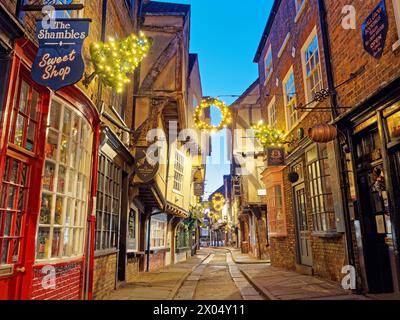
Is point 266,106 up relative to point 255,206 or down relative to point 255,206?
up

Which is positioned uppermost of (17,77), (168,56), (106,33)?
(168,56)

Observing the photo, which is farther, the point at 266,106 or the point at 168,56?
the point at 266,106

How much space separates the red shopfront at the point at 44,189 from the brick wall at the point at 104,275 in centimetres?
72

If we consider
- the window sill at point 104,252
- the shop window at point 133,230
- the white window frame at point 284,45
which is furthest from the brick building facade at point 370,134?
the shop window at point 133,230

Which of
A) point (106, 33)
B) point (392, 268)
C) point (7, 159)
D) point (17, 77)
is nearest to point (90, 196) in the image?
point (7, 159)

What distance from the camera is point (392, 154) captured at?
5477mm

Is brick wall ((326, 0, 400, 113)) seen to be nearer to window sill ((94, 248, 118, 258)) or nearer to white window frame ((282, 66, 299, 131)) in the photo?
white window frame ((282, 66, 299, 131))

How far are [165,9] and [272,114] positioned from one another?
6956 mm

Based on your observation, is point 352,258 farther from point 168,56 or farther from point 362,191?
point 168,56

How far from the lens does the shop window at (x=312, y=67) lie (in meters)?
8.86

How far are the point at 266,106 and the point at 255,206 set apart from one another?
6.92 metres

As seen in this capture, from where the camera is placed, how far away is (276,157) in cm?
1165
